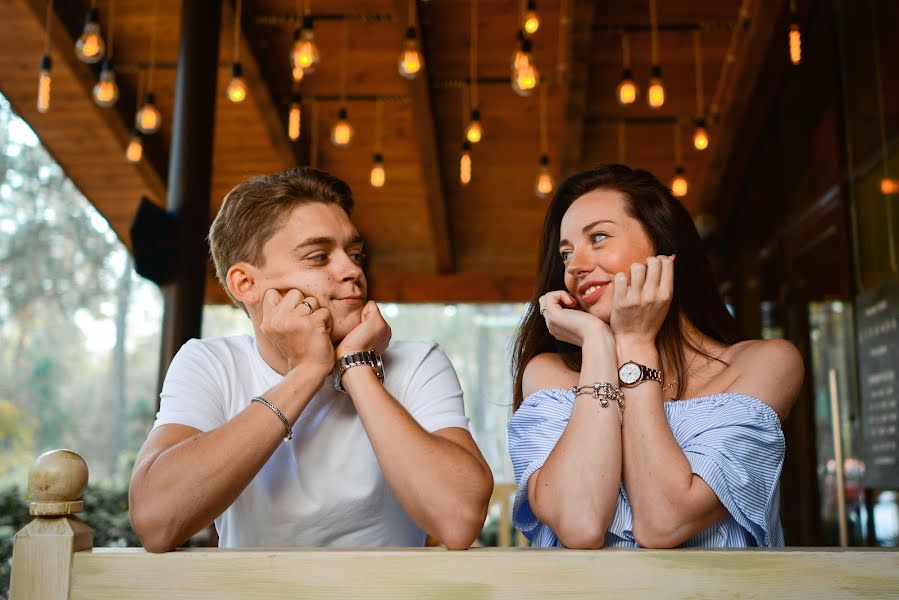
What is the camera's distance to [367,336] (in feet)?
5.61

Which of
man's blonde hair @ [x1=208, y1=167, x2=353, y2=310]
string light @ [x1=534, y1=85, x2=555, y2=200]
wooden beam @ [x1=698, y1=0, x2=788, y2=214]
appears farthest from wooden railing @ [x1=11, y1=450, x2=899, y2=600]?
wooden beam @ [x1=698, y1=0, x2=788, y2=214]

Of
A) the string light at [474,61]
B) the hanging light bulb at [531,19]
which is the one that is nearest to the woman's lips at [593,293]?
the hanging light bulb at [531,19]

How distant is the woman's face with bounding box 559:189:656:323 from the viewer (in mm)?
1772

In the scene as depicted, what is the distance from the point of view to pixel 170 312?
4578mm

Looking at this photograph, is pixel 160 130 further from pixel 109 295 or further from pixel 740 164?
pixel 109 295

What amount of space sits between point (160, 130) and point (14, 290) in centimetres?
1010

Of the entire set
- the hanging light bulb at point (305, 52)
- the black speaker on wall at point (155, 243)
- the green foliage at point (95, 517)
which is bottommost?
the green foliage at point (95, 517)

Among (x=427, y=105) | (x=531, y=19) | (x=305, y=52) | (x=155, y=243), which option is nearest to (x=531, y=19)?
(x=531, y=19)

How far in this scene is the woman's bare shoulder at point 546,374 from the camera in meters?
1.83

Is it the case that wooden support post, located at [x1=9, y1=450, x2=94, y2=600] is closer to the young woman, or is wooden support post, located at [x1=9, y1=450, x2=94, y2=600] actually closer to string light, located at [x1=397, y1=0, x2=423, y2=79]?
the young woman

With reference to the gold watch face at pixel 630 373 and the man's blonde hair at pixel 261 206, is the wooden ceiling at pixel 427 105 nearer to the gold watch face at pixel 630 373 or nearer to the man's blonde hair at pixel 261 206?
the man's blonde hair at pixel 261 206

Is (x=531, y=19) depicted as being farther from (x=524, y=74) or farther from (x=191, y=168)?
(x=191, y=168)

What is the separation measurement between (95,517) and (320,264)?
18.3 ft

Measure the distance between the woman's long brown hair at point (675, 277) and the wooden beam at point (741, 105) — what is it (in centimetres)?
425
